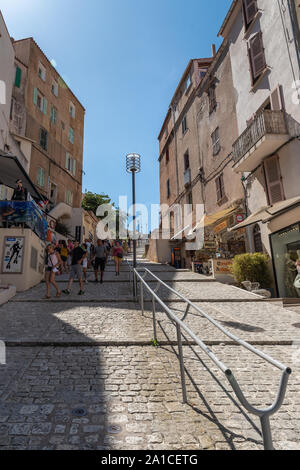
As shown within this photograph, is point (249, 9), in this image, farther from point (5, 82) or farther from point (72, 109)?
point (72, 109)

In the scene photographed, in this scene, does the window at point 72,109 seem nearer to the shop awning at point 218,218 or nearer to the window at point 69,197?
the window at point 69,197

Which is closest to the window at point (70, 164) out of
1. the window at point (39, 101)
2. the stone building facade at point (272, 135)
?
the window at point (39, 101)

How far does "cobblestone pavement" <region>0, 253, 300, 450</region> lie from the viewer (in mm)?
2566

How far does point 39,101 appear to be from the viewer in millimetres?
23078

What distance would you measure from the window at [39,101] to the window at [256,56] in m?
16.4

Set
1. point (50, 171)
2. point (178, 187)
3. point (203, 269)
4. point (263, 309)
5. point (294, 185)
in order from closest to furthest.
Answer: point (263, 309) → point (294, 185) → point (203, 269) → point (50, 171) → point (178, 187)

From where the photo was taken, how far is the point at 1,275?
10250mm

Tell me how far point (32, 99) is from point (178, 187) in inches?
564

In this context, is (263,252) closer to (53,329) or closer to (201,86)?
(53,329)

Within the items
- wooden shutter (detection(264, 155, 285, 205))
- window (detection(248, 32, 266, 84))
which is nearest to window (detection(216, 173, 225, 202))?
wooden shutter (detection(264, 155, 285, 205))

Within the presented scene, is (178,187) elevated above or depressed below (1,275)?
above

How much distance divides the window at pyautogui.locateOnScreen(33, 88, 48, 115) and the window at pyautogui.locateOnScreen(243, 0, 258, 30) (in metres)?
16.0

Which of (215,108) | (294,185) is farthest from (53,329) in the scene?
(215,108)

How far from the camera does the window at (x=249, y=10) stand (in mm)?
14430
